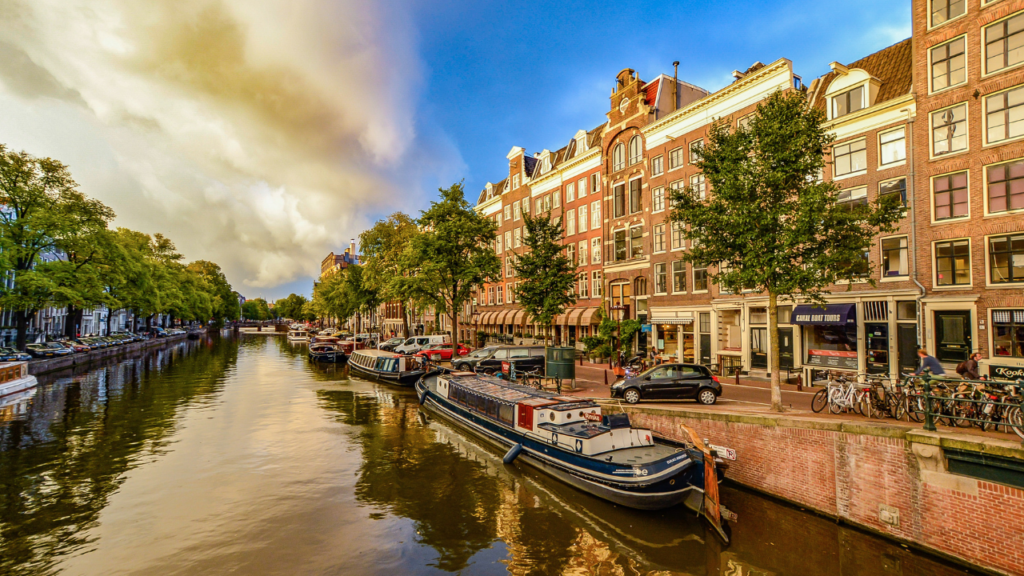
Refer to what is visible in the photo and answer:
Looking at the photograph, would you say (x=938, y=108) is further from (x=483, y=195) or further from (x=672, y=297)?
(x=483, y=195)

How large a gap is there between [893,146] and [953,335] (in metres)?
10.0

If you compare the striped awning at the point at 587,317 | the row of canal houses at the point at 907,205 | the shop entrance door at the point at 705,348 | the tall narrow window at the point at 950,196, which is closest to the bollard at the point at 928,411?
the row of canal houses at the point at 907,205

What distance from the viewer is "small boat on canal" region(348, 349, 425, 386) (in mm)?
37812

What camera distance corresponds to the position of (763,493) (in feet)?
48.2

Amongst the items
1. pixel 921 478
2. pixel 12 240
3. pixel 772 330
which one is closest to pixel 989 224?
pixel 772 330

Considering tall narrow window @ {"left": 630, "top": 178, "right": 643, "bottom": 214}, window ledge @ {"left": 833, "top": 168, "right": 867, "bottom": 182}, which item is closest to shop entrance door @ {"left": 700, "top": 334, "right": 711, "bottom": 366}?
tall narrow window @ {"left": 630, "top": 178, "right": 643, "bottom": 214}

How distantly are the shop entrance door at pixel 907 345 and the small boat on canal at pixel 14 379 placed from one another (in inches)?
2101

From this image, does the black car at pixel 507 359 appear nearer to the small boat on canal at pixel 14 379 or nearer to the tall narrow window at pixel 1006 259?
the tall narrow window at pixel 1006 259

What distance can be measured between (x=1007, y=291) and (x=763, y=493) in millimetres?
16170

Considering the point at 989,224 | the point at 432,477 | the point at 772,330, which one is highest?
the point at 989,224

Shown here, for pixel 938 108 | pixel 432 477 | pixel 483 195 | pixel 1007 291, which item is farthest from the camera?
pixel 483 195

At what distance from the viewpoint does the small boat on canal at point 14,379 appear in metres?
31.5

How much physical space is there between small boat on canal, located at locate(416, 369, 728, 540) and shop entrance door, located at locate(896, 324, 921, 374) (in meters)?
15.7

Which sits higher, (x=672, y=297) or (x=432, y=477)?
(x=672, y=297)
